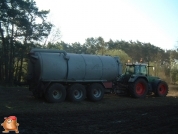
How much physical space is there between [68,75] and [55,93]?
124cm

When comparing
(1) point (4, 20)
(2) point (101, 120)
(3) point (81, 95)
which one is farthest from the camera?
(1) point (4, 20)

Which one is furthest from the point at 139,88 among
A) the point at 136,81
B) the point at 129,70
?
the point at 129,70

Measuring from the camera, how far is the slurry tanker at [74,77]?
45.2ft

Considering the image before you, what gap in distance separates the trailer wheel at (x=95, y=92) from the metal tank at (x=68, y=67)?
0.37 meters

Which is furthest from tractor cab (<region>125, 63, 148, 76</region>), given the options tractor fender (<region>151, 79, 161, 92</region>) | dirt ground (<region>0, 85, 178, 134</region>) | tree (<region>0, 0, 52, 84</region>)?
tree (<region>0, 0, 52, 84</region>)

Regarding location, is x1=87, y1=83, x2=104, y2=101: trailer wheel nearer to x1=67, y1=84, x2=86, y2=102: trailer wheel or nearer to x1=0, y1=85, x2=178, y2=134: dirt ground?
x1=67, y1=84, x2=86, y2=102: trailer wheel

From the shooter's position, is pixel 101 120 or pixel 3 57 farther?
pixel 3 57

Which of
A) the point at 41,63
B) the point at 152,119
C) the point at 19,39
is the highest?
the point at 19,39

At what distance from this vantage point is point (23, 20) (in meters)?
29.6

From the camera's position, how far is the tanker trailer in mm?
13773

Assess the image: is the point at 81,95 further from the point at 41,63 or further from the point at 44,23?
the point at 44,23

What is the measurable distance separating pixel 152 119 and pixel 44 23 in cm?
2538

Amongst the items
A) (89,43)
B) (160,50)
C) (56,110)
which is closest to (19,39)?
(56,110)

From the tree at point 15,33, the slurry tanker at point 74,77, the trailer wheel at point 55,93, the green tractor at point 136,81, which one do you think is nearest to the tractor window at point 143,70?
the green tractor at point 136,81
